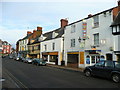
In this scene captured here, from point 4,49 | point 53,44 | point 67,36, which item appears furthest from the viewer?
point 4,49

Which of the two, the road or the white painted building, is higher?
the white painted building

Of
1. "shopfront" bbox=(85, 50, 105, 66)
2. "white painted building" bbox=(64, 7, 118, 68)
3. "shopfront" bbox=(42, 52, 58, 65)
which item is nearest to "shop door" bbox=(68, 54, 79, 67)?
"white painted building" bbox=(64, 7, 118, 68)

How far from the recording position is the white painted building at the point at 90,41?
16.2 meters

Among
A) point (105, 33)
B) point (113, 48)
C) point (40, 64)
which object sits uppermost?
point (105, 33)

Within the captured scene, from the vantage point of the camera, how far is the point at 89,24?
63.3 ft

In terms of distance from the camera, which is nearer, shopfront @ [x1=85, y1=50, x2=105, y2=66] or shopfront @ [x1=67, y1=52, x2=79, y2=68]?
shopfront @ [x1=85, y1=50, x2=105, y2=66]

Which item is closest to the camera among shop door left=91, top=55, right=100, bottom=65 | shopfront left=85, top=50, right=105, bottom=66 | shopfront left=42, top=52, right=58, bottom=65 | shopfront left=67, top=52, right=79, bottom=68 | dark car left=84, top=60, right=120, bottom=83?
dark car left=84, top=60, right=120, bottom=83

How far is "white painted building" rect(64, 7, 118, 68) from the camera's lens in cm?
1619

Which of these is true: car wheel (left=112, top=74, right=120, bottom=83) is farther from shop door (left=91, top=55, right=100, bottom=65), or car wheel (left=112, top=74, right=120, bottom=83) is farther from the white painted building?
shop door (left=91, top=55, right=100, bottom=65)

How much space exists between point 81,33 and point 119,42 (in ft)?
22.4

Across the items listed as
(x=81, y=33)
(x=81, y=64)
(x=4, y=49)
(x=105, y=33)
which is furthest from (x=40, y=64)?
(x=4, y=49)

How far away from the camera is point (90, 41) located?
1862cm

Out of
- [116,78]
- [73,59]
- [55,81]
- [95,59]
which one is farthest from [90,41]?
[55,81]

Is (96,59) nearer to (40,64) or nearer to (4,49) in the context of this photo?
(40,64)
